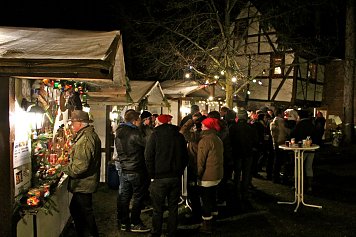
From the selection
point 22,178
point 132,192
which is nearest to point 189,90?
point 132,192

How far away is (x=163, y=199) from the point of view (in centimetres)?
563

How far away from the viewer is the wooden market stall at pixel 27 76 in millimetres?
3713

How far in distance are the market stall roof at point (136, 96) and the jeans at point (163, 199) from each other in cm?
311

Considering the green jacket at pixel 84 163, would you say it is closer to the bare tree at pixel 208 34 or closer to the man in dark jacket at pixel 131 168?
the man in dark jacket at pixel 131 168

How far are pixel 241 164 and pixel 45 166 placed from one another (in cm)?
455

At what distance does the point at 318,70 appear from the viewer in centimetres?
2497

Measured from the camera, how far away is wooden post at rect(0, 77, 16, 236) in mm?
3898

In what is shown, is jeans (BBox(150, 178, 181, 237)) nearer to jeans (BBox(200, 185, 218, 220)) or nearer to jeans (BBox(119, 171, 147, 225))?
jeans (BBox(119, 171, 147, 225))

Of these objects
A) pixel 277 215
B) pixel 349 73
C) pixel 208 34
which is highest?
pixel 208 34

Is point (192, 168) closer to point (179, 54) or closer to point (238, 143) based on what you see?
point (238, 143)

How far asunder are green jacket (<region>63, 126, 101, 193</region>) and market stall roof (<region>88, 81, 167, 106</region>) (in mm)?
3082

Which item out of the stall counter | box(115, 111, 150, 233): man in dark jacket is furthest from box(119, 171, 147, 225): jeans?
the stall counter

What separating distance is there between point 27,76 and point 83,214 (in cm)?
230

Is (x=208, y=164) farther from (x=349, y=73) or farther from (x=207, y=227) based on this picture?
(x=349, y=73)
